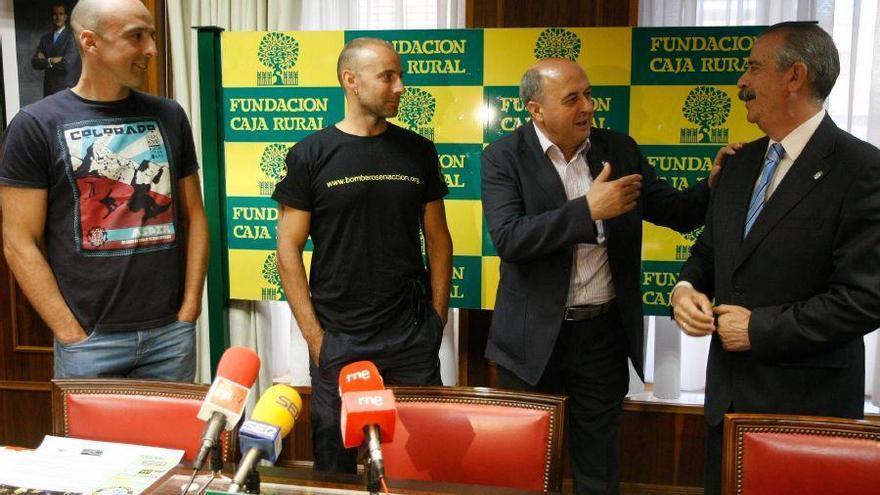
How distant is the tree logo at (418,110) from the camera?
284 centimetres

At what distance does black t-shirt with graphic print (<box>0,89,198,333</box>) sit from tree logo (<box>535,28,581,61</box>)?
1425 mm


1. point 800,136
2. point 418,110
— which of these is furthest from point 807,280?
point 418,110

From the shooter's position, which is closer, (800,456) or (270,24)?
(800,456)

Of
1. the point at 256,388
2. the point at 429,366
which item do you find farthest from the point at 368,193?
the point at 256,388

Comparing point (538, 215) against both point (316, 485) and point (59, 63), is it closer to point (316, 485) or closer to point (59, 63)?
point (316, 485)

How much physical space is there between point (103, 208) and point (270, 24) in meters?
1.46

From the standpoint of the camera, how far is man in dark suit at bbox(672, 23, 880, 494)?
1643mm

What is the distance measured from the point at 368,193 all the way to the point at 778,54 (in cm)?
116

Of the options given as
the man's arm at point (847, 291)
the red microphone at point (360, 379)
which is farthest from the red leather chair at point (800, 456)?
the red microphone at point (360, 379)

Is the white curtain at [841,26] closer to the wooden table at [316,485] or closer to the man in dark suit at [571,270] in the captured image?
the man in dark suit at [571,270]

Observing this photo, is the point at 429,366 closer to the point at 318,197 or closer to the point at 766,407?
the point at 318,197

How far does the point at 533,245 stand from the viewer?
6.55 feet

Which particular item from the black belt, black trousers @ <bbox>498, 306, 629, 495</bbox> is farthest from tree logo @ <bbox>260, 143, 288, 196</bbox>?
the black belt

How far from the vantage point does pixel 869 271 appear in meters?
1.63
